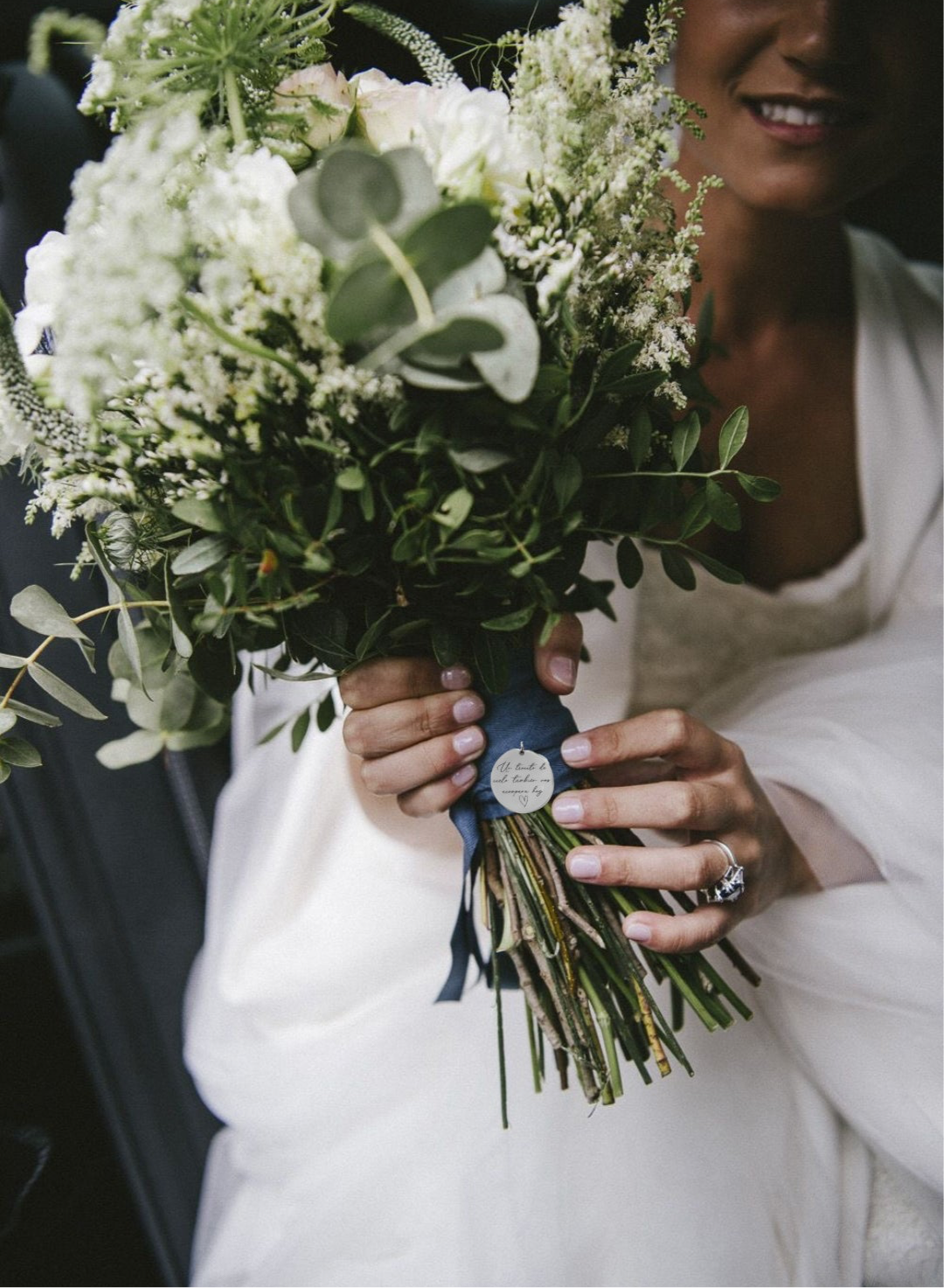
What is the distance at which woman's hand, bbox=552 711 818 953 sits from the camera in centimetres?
75

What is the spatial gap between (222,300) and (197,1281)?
0.98m

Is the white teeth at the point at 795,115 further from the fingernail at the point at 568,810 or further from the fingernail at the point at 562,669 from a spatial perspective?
the fingernail at the point at 568,810

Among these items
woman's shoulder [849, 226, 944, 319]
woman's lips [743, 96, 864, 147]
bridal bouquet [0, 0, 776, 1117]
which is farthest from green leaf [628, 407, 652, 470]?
woman's shoulder [849, 226, 944, 319]

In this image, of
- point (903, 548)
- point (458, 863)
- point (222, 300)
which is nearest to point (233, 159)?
point (222, 300)

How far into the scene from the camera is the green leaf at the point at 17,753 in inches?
28.8

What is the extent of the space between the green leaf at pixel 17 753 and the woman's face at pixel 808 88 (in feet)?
3.12

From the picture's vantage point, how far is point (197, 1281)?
985mm

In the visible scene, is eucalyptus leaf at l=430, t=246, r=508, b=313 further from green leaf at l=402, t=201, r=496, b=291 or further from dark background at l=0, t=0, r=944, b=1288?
dark background at l=0, t=0, r=944, b=1288

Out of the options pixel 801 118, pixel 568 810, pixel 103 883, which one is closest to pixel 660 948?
pixel 568 810

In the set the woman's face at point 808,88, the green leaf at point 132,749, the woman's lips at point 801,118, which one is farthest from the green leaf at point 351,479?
the woman's lips at point 801,118

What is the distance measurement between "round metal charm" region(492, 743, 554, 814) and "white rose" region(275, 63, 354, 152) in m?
0.48

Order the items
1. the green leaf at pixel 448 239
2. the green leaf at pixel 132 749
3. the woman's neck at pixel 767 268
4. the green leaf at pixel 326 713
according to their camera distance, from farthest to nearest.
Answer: the woman's neck at pixel 767 268, the green leaf at pixel 132 749, the green leaf at pixel 326 713, the green leaf at pixel 448 239

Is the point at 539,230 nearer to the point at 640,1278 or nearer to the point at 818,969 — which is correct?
the point at 818,969

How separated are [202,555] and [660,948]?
46 cm
